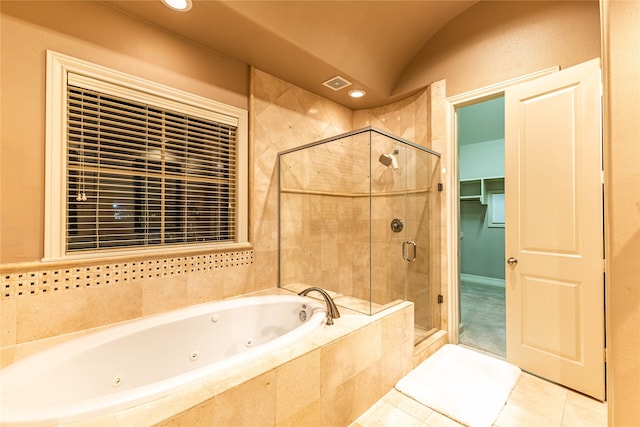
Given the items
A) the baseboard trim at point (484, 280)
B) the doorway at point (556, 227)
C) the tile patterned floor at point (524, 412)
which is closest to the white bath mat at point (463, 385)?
the tile patterned floor at point (524, 412)

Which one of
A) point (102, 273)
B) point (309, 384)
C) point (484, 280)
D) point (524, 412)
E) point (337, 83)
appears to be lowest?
point (524, 412)

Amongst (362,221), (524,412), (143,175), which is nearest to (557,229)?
(524,412)

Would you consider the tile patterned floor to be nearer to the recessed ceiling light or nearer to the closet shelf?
the recessed ceiling light

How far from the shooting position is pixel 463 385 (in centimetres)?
182

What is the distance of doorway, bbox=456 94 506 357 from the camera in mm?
3732

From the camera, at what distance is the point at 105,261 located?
5.41 feet

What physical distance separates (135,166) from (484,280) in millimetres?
5021

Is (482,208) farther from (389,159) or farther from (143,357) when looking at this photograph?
(143,357)

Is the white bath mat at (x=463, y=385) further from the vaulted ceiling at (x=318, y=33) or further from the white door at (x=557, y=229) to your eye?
the vaulted ceiling at (x=318, y=33)

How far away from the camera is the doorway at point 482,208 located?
3.73m

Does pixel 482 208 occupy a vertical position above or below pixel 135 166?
below

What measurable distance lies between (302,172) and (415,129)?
51.4 inches

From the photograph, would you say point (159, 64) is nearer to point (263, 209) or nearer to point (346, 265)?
point (263, 209)

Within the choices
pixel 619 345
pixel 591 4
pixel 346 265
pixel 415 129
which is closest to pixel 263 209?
pixel 346 265
